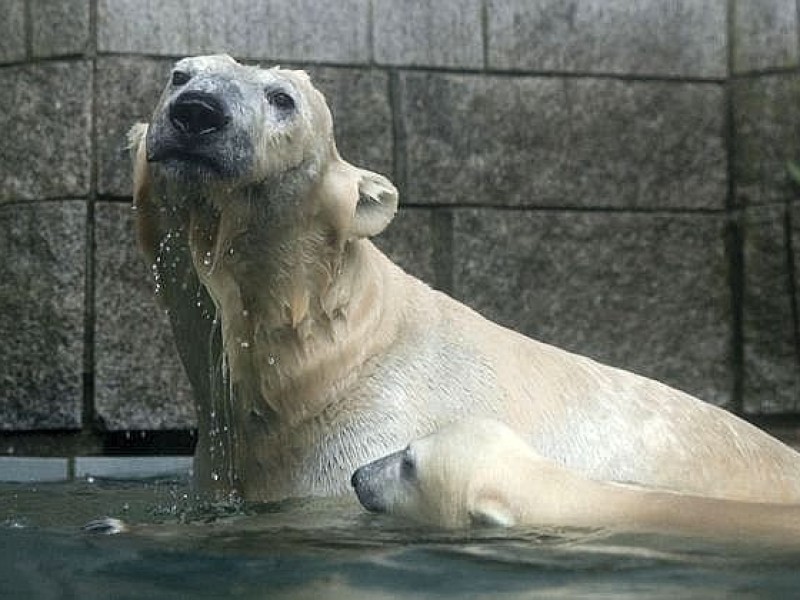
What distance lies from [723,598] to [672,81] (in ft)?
14.4

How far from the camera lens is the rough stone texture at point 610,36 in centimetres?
688

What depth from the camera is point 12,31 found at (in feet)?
21.6

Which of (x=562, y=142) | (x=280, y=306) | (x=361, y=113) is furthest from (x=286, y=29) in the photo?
(x=280, y=306)

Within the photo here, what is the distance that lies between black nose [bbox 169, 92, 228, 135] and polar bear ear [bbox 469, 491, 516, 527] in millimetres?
1130

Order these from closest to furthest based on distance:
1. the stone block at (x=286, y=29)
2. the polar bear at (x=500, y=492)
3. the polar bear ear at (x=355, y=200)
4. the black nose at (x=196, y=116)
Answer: the polar bear at (x=500, y=492)
the black nose at (x=196, y=116)
the polar bear ear at (x=355, y=200)
the stone block at (x=286, y=29)

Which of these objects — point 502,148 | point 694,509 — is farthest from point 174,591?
point 502,148

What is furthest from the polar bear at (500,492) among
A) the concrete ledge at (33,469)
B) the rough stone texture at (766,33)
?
the rough stone texture at (766,33)

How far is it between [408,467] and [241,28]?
2974mm

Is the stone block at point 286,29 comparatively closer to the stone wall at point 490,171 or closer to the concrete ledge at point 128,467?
the stone wall at point 490,171

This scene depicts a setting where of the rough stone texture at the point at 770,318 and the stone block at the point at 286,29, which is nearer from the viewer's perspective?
the stone block at the point at 286,29

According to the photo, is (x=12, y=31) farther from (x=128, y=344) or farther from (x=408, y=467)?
(x=408, y=467)

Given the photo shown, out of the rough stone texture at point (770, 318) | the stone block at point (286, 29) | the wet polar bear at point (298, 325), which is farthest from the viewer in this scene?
the rough stone texture at point (770, 318)

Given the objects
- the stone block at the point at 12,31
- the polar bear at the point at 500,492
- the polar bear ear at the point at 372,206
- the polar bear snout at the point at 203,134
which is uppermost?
the stone block at the point at 12,31

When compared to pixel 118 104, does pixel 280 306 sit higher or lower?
lower
